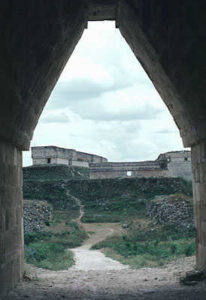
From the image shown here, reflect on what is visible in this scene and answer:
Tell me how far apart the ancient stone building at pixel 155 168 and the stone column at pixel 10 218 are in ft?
78.7

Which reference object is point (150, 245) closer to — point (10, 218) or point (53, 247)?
point (53, 247)

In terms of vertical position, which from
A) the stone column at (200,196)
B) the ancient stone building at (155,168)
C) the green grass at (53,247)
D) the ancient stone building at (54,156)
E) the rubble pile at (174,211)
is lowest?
the green grass at (53,247)

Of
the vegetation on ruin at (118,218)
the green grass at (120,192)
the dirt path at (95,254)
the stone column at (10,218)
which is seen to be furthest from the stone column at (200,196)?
the green grass at (120,192)

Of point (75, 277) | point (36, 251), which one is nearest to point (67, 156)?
point (36, 251)

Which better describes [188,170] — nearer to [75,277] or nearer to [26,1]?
[75,277]

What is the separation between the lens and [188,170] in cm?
3019

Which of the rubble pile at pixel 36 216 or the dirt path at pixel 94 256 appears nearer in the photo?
the dirt path at pixel 94 256

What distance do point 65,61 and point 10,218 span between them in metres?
3.78

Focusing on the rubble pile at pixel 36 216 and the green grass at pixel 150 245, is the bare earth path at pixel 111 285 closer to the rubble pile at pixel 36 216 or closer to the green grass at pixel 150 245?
the green grass at pixel 150 245

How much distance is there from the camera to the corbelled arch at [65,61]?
4945 millimetres

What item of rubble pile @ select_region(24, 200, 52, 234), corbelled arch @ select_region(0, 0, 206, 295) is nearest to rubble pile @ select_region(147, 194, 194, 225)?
rubble pile @ select_region(24, 200, 52, 234)

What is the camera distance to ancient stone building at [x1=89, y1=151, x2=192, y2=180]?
98.3ft

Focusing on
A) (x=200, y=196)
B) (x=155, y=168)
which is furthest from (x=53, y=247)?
(x=155, y=168)

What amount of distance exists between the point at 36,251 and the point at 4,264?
6.23 metres
